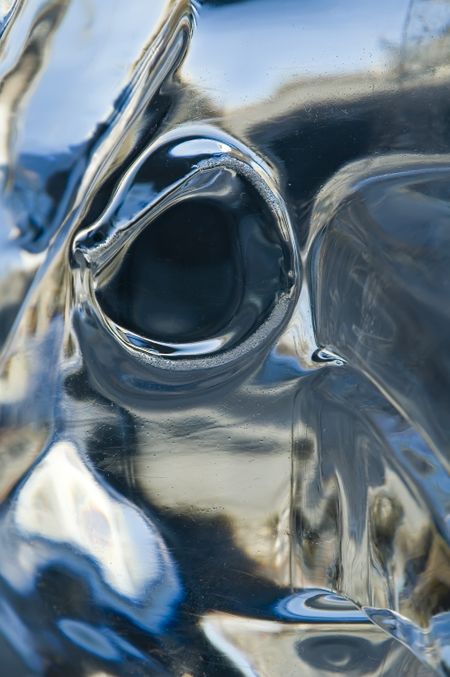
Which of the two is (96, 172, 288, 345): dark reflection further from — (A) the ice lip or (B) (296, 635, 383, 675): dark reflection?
(B) (296, 635, 383, 675): dark reflection

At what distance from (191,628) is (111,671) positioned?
54mm

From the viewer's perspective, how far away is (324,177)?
49 cm

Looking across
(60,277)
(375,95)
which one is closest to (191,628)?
(60,277)

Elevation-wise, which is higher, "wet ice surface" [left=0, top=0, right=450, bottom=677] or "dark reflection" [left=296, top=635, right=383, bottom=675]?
"wet ice surface" [left=0, top=0, right=450, bottom=677]

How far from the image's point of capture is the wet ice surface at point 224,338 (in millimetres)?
479

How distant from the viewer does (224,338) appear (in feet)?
1.65

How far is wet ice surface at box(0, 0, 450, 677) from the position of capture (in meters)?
0.48

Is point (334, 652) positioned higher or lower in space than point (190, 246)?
lower

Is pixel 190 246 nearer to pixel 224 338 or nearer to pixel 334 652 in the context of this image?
pixel 224 338

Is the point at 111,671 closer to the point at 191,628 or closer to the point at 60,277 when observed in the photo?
the point at 191,628

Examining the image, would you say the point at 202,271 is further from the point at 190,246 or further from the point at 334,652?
the point at 334,652

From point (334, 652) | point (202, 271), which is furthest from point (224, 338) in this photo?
point (334, 652)

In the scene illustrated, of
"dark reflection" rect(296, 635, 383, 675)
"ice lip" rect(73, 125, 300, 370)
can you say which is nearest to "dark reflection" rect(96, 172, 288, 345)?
"ice lip" rect(73, 125, 300, 370)

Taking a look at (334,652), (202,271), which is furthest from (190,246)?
(334,652)
